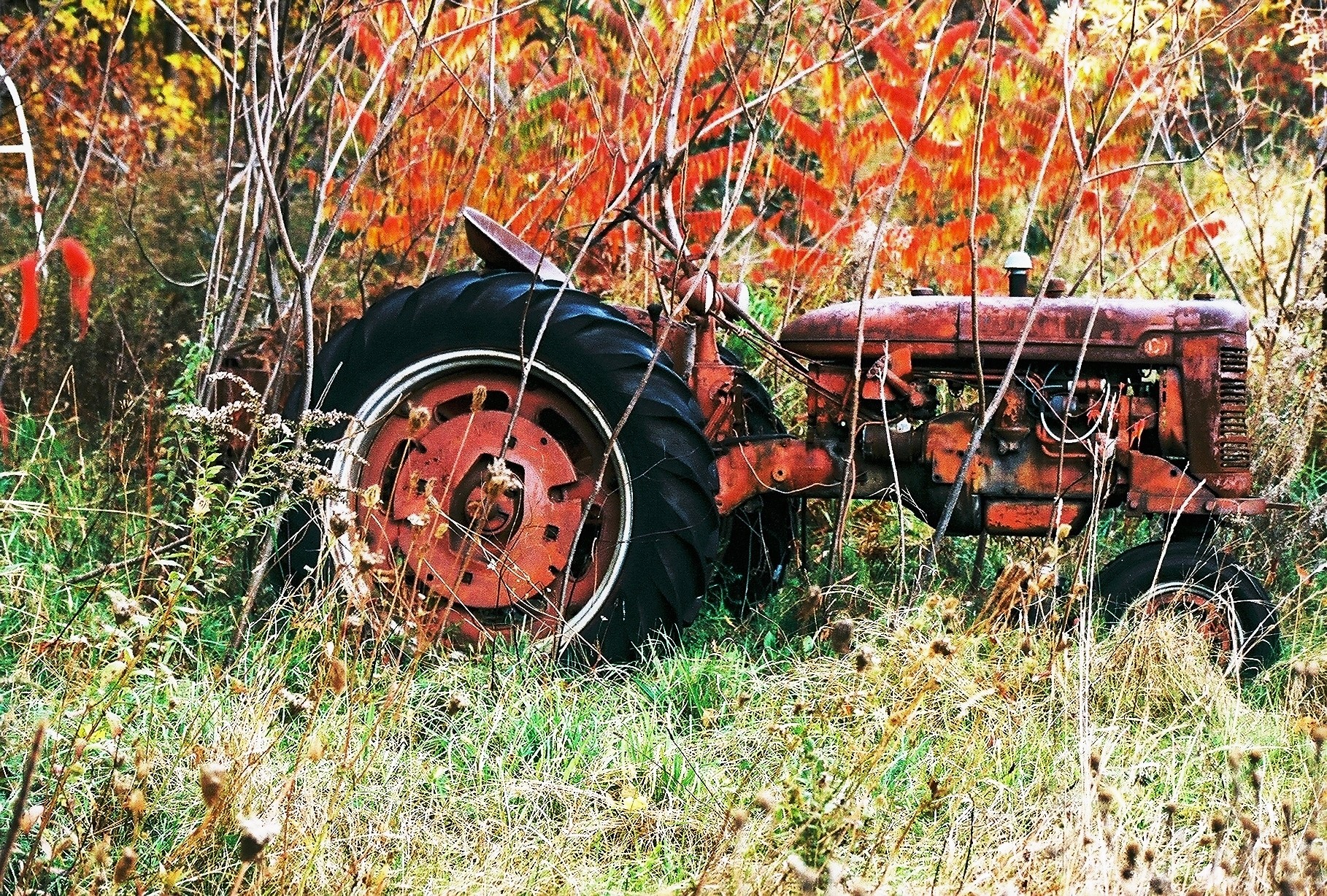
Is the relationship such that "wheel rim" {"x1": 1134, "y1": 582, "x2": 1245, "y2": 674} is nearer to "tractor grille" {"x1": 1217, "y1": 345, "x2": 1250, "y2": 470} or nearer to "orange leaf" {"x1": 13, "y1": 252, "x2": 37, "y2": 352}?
"tractor grille" {"x1": 1217, "y1": 345, "x2": 1250, "y2": 470}

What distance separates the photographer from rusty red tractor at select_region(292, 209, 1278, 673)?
3969mm

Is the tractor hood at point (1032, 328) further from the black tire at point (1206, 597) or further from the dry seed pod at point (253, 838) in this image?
the dry seed pod at point (253, 838)

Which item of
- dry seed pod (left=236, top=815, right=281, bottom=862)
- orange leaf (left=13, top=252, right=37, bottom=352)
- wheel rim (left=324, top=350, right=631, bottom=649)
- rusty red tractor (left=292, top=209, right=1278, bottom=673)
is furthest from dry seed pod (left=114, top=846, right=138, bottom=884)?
wheel rim (left=324, top=350, right=631, bottom=649)

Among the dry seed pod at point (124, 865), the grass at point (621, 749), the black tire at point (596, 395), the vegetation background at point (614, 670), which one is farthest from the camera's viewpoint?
the black tire at point (596, 395)

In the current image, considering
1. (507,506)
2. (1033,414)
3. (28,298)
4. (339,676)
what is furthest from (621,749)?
(28,298)

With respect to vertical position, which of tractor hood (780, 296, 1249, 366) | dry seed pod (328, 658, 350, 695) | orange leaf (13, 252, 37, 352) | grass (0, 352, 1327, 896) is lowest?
grass (0, 352, 1327, 896)

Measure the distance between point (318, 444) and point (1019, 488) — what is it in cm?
209

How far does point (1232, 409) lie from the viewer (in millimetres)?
4273

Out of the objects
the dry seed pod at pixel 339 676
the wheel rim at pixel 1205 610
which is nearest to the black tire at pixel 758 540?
the wheel rim at pixel 1205 610

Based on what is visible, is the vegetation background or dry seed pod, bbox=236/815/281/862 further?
the vegetation background

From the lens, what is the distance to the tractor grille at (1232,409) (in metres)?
4.25

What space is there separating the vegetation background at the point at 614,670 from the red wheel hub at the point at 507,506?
7.3 inches

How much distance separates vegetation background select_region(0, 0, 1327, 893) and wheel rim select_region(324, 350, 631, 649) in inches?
6.8

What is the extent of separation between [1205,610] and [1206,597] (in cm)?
4
